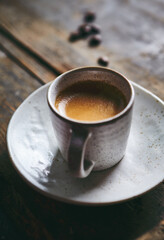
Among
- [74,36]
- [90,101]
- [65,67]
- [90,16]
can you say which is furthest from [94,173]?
[90,16]

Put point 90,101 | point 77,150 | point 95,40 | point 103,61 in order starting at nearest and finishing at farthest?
point 77,150 → point 90,101 → point 103,61 → point 95,40

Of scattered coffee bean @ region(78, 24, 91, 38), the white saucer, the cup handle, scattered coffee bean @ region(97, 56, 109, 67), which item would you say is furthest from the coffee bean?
the cup handle

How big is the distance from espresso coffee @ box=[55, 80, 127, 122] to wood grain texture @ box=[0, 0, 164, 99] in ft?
0.84

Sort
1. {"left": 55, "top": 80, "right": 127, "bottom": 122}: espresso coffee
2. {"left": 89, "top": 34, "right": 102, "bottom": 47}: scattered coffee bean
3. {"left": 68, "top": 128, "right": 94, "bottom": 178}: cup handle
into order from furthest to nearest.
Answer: {"left": 89, "top": 34, "right": 102, "bottom": 47}: scattered coffee bean, {"left": 55, "top": 80, "right": 127, "bottom": 122}: espresso coffee, {"left": 68, "top": 128, "right": 94, "bottom": 178}: cup handle

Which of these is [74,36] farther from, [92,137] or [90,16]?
[92,137]

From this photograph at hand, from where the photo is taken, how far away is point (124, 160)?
2.16 feet

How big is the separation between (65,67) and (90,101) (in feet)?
Answer: 1.14

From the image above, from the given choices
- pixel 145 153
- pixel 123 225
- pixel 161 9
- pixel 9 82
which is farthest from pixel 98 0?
pixel 123 225

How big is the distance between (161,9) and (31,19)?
709 millimetres

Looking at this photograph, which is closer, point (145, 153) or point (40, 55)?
point (145, 153)

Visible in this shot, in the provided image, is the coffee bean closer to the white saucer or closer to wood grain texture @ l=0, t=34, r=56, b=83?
wood grain texture @ l=0, t=34, r=56, b=83

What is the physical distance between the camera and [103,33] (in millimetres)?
1264

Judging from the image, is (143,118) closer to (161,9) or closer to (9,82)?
(9,82)

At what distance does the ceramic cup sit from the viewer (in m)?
0.53
